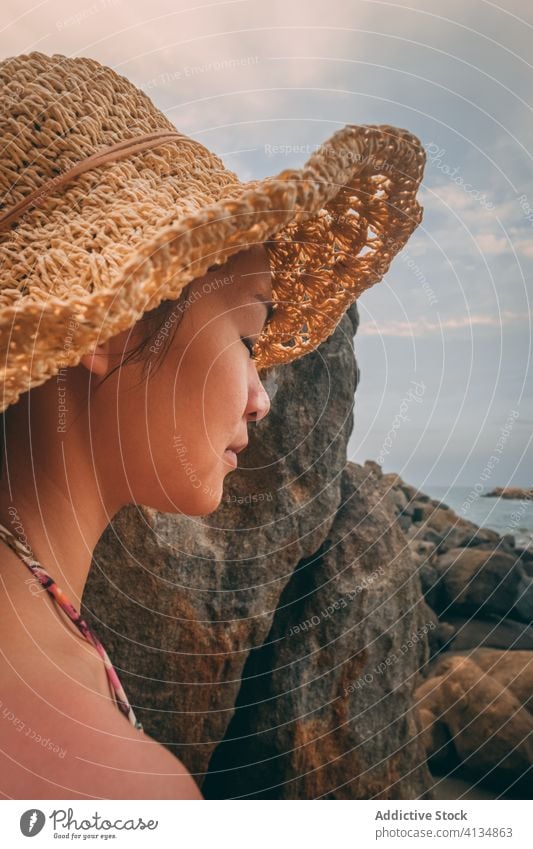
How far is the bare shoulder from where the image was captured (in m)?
0.47

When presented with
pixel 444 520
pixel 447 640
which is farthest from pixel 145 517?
pixel 444 520

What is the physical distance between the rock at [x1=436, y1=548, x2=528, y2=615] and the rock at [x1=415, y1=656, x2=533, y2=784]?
0.63 metres

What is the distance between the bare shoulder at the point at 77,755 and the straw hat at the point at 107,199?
0.28m

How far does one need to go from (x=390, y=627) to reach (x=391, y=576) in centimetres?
14

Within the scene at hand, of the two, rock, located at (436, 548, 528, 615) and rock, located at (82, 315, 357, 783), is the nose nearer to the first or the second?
rock, located at (82, 315, 357, 783)

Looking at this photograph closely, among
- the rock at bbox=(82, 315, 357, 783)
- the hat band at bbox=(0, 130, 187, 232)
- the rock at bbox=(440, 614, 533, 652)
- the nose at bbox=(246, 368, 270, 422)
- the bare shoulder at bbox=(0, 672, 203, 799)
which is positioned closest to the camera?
the bare shoulder at bbox=(0, 672, 203, 799)

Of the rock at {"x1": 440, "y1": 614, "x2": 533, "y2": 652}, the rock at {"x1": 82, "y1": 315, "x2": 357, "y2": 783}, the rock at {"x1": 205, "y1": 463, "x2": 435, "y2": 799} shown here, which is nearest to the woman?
the rock at {"x1": 82, "y1": 315, "x2": 357, "y2": 783}

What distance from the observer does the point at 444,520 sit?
3719mm

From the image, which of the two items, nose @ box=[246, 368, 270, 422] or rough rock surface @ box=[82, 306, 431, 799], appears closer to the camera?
nose @ box=[246, 368, 270, 422]

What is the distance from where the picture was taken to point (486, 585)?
265cm

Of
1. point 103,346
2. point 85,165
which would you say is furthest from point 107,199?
point 103,346

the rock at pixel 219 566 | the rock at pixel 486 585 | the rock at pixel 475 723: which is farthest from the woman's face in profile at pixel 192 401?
the rock at pixel 486 585

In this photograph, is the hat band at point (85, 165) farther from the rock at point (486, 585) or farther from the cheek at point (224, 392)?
the rock at point (486, 585)

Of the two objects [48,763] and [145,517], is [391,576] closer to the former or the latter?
[145,517]
